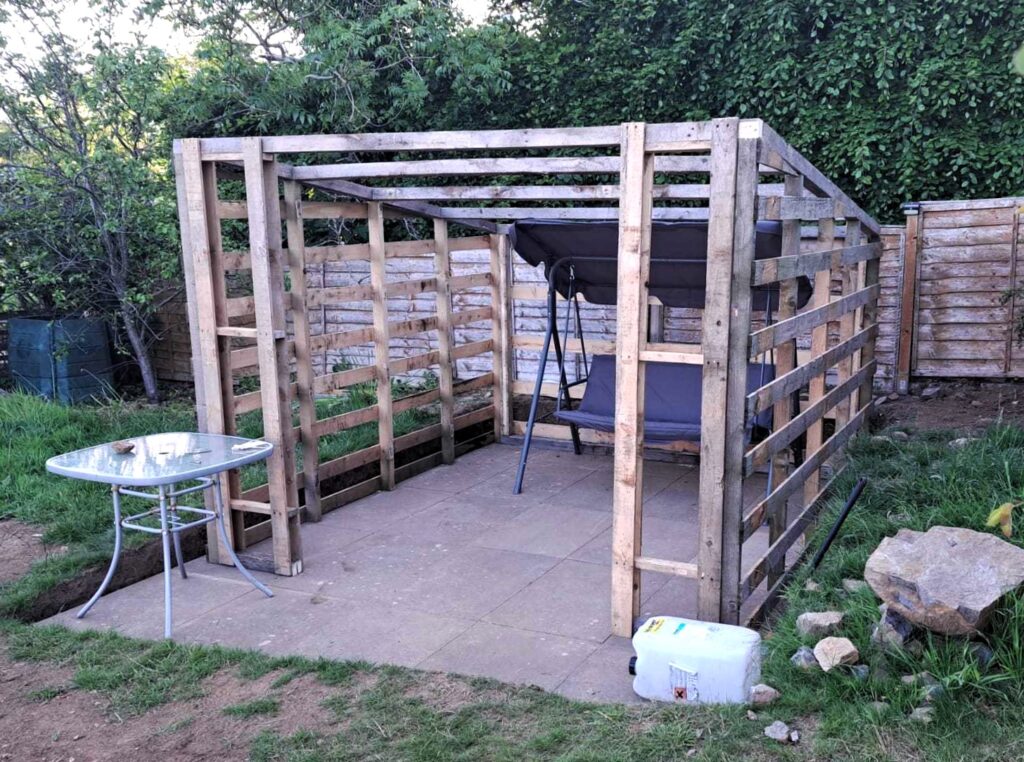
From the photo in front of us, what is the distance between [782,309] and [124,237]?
533 centimetres

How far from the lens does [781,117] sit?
873 cm

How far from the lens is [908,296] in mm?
6785

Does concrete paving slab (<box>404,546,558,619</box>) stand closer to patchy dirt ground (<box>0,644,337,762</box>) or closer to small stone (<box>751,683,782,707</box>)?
patchy dirt ground (<box>0,644,337,762</box>)

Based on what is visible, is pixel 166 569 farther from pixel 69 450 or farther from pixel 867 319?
pixel 867 319

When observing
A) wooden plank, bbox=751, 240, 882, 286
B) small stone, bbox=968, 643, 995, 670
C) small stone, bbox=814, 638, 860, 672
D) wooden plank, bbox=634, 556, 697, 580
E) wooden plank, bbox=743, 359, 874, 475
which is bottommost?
small stone, bbox=814, 638, 860, 672

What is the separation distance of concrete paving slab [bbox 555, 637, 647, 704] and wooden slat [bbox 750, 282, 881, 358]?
117 centimetres

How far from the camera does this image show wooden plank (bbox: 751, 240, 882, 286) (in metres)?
3.09

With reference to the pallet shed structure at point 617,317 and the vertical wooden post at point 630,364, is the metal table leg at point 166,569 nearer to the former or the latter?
the pallet shed structure at point 617,317

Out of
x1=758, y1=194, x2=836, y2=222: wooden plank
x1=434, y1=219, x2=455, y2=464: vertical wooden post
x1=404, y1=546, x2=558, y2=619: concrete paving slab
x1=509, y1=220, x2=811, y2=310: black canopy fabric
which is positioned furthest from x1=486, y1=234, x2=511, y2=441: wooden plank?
x1=758, y1=194, x2=836, y2=222: wooden plank

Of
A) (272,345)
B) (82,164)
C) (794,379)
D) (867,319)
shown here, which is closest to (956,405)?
(867,319)

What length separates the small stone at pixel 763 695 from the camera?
2705 mm

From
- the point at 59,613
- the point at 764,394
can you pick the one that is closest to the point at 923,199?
the point at 764,394

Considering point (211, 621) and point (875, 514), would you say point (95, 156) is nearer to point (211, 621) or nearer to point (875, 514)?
point (211, 621)

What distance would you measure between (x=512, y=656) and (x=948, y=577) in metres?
1.47
